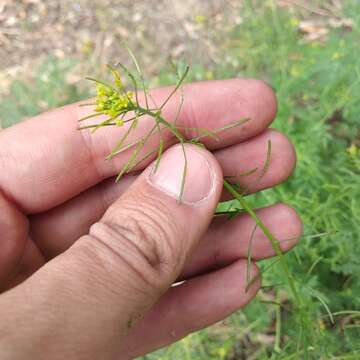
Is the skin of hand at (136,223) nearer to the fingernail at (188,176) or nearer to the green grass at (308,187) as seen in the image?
the fingernail at (188,176)

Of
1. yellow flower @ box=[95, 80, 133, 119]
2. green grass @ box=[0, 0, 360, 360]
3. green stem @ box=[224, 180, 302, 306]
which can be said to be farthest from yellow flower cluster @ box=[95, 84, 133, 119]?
green grass @ box=[0, 0, 360, 360]

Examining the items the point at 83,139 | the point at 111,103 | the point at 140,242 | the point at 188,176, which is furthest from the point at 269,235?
the point at 83,139

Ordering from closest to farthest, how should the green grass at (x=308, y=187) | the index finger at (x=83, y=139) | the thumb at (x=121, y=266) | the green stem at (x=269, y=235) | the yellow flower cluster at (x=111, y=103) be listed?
the thumb at (x=121, y=266) < the yellow flower cluster at (x=111, y=103) < the green stem at (x=269, y=235) < the index finger at (x=83, y=139) < the green grass at (x=308, y=187)

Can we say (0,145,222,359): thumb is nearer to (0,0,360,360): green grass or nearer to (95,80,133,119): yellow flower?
(95,80,133,119): yellow flower

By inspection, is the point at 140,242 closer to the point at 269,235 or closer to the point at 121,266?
the point at 121,266

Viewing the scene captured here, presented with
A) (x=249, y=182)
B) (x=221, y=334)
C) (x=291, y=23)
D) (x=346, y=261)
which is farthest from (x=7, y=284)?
(x=291, y=23)

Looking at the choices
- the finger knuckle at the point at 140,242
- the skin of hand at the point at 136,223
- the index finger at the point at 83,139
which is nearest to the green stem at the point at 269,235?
the skin of hand at the point at 136,223
